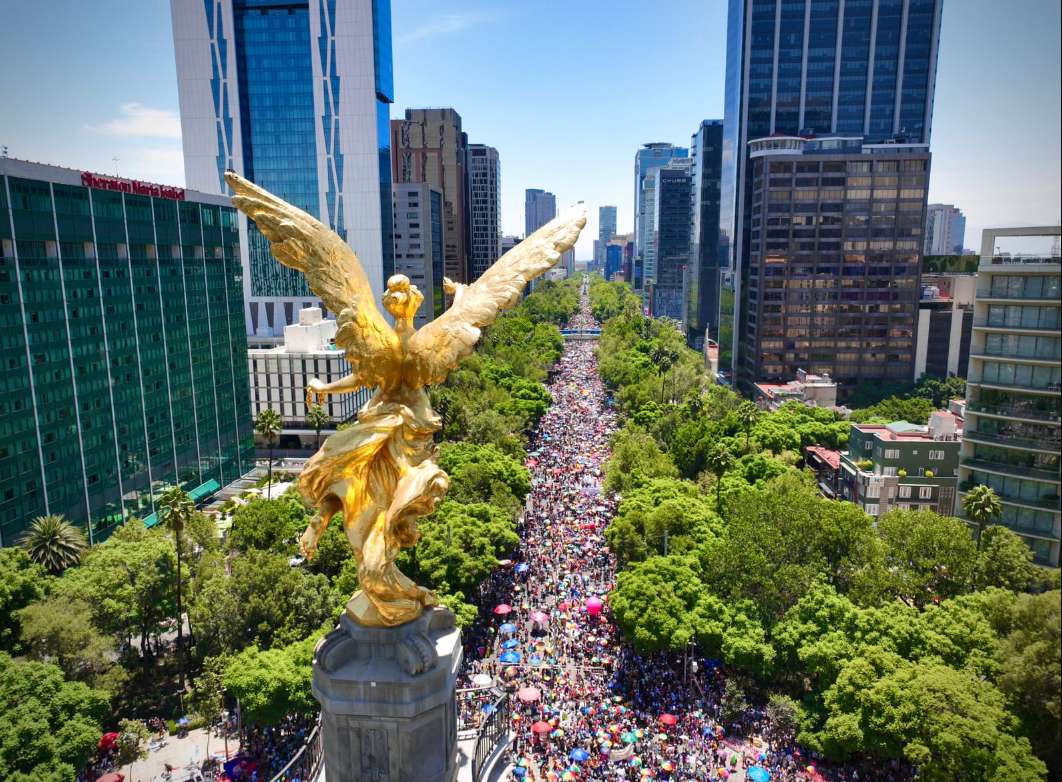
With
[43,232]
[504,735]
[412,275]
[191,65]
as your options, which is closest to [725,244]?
[412,275]

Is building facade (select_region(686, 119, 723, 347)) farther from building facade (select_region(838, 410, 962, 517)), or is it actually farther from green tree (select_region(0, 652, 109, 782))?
green tree (select_region(0, 652, 109, 782))

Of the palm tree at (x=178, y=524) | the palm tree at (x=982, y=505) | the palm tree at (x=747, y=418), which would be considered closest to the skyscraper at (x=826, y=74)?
the palm tree at (x=747, y=418)

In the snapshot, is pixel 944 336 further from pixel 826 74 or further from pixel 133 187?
pixel 133 187

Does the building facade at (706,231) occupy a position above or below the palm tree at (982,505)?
above

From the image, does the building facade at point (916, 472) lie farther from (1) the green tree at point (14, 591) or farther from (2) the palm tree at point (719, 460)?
(1) the green tree at point (14, 591)

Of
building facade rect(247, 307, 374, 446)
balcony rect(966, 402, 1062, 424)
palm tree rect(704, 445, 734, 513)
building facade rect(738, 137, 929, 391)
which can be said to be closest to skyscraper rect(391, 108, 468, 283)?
building facade rect(738, 137, 929, 391)

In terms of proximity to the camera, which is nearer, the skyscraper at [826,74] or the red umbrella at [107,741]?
the red umbrella at [107,741]

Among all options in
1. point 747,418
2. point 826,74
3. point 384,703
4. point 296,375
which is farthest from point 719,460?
point 826,74
